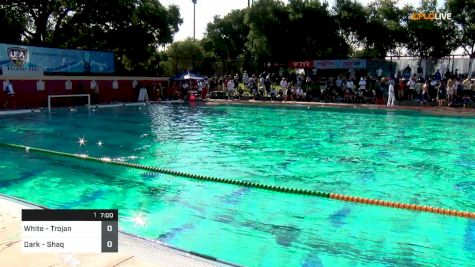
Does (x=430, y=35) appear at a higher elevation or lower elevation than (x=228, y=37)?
lower

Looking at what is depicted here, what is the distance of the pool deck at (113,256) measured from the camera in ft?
11.4

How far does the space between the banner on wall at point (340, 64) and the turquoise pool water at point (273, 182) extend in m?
9.59

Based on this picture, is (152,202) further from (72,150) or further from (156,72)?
(156,72)

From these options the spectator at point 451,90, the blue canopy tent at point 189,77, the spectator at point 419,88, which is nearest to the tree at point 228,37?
the blue canopy tent at point 189,77

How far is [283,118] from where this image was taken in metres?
19.2

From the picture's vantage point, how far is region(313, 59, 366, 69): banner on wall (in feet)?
83.6

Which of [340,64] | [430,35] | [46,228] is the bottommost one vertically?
[46,228]

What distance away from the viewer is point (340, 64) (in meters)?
26.0

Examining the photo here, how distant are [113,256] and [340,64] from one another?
24.0m

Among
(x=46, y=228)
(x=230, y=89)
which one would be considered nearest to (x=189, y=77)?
(x=230, y=89)

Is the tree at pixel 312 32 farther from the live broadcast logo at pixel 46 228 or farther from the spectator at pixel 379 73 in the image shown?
the live broadcast logo at pixel 46 228

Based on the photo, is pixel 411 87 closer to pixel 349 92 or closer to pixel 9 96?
pixel 349 92

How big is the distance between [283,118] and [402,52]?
17699 mm

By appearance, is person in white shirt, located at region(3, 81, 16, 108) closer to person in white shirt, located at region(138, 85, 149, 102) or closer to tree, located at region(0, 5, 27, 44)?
person in white shirt, located at region(138, 85, 149, 102)
